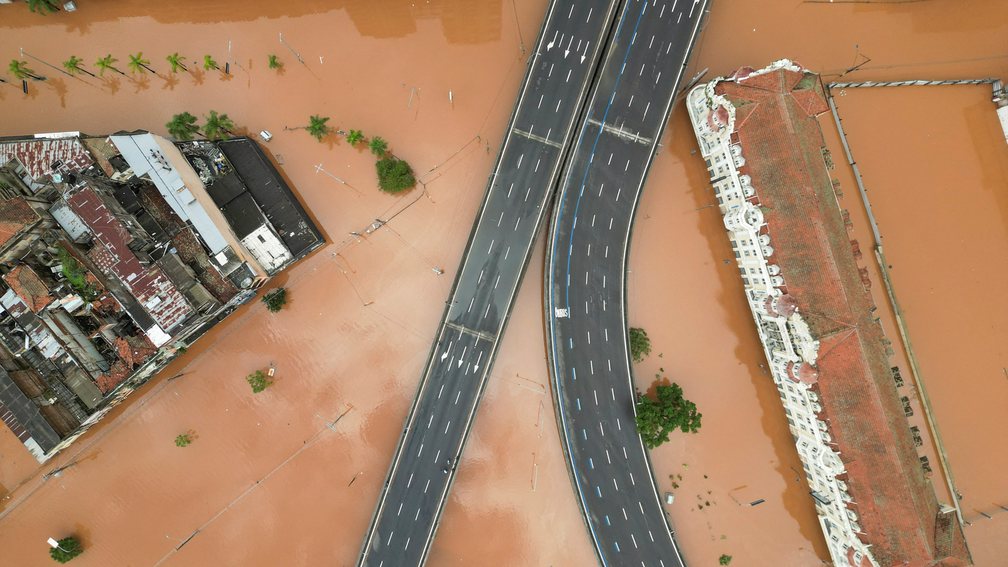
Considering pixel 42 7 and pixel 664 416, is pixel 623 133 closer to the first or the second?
pixel 664 416

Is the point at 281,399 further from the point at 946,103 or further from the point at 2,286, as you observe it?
the point at 946,103

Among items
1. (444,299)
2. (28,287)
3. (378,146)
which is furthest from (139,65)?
(444,299)

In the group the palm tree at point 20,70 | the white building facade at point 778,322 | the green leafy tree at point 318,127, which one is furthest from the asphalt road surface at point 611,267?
the palm tree at point 20,70

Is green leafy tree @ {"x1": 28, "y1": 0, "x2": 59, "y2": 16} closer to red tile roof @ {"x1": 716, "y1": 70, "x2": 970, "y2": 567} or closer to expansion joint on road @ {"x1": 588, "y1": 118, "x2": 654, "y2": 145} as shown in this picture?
expansion joint on road @ {"x1": 588, "y1": 118, "x2": 654, "y2": 145}

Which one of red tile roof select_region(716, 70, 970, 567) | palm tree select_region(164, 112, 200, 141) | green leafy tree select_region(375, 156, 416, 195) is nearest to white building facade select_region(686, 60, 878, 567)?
red tile roof select_region(716, 70, 970, 567)

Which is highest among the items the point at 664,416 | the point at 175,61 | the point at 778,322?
the point at 175,61

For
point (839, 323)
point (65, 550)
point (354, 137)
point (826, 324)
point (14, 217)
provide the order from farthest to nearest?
point (354, 137), point (65, 550), point (14, 217), point (826, 324), point (839, 323)

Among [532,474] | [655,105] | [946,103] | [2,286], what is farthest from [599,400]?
[2,286]
